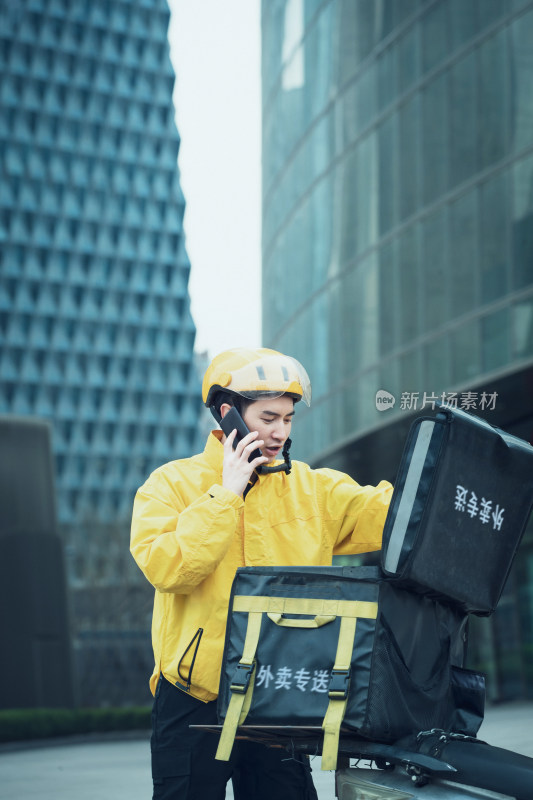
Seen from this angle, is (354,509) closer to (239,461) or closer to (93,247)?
(239,461)

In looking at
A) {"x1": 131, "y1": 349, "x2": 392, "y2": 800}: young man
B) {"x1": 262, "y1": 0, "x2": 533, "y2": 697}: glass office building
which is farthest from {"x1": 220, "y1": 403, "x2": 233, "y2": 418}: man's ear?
{"x1": 262, "y1": 0, "x2": 533, "y2": 697}: glass office building

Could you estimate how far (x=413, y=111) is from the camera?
1731 centimetres

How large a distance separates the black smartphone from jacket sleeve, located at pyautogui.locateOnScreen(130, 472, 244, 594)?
22 centimetres

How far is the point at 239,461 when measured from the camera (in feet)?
9.78

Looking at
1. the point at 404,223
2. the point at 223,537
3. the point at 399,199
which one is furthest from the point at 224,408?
the point at 399,199

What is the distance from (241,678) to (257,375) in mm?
865

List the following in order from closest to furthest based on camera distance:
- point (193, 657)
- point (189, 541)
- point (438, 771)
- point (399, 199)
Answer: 1. point (438, 771)
2. point (189, 541)
3. point (193, 657)
4. point (399, 199)

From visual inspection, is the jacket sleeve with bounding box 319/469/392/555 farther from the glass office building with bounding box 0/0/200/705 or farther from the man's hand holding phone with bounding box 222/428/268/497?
the glass office building with bounding box 0/0/200/705

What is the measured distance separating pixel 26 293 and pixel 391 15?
81.3 m

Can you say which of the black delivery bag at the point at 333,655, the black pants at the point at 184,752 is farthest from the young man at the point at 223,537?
the black delivery bag at the point at 333,655

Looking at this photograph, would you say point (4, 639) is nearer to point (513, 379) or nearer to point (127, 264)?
point (513, 379)

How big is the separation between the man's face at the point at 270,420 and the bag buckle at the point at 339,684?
2.31 feet

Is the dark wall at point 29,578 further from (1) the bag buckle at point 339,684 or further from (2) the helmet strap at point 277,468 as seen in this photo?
(1) the bag buckle at point 339,684

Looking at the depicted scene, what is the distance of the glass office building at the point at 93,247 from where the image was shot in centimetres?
9450
